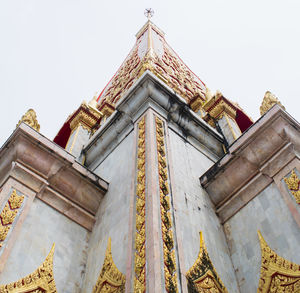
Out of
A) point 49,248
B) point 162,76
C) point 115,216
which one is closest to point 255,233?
point 115,216

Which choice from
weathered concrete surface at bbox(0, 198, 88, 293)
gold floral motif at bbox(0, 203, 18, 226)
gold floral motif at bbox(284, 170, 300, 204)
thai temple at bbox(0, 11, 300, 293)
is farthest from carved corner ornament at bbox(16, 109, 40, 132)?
gold floral motif at bbox(284, 170, 300, 204)

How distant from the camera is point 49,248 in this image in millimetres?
7195

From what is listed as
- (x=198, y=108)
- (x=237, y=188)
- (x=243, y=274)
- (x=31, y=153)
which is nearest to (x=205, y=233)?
(x=243, y=274)

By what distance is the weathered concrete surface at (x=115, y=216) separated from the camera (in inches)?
256

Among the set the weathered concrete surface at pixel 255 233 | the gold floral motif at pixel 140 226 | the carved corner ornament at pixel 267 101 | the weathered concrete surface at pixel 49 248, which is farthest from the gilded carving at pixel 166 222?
the carved corner ornament at pixel 267 101

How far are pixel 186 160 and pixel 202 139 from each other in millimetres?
1792

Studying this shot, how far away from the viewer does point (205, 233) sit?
683 cm

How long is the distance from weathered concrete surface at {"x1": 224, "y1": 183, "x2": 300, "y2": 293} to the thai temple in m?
0.02

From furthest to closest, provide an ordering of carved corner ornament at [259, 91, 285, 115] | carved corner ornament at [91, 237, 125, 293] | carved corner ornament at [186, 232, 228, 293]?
carved corner ornament at [259, 91, 285, 115] < carved corner ornament at [91, 237, 125, 293] < carved corner ornament at [186, 232, 228, 293]

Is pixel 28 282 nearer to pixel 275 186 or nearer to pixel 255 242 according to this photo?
pixel 255 242

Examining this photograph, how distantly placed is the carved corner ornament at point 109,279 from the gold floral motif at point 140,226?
0.48 metres

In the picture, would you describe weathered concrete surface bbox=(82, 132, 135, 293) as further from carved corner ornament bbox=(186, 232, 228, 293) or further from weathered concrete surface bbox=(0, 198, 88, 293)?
carved corner ornament bbox=(186, 232, 228, 293)

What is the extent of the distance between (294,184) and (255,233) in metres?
1.13

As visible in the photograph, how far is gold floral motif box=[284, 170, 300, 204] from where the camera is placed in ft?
21.6
